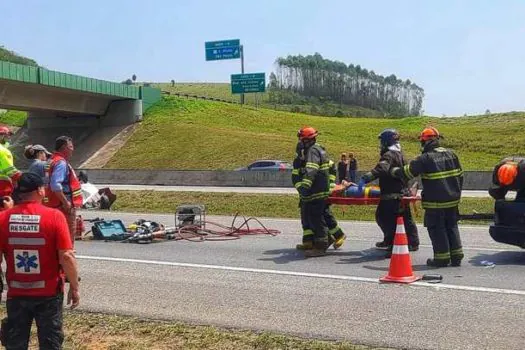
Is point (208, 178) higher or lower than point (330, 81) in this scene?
lower

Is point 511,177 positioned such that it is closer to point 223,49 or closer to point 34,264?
point 34,264

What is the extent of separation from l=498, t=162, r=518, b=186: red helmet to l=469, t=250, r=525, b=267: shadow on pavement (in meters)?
1.11

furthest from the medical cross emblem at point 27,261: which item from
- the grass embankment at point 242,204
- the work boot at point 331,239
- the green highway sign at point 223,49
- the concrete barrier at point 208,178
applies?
the green highway sign at point 223,49

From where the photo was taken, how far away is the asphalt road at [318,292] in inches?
232

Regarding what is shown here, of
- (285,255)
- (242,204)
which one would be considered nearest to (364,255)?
(285,255)

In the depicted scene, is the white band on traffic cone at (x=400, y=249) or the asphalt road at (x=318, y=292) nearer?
the asphalt road at (x=318, y=292)

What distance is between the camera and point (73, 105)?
47.0 meters

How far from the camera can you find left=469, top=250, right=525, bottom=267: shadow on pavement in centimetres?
907

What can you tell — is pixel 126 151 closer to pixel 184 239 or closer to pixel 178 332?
pixel 184 239

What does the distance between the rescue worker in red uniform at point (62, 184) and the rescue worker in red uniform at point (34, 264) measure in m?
3.61

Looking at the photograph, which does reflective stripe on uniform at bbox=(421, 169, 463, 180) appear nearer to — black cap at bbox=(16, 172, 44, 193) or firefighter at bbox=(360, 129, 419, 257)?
firefighter at bbox=(360, 129, 419, 257)

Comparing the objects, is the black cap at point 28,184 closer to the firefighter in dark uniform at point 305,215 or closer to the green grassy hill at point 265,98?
the firefighter in dark uniform at point 305,215

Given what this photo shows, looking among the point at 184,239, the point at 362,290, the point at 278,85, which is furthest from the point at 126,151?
the point at 278,85

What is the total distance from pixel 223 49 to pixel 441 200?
50869 mm
